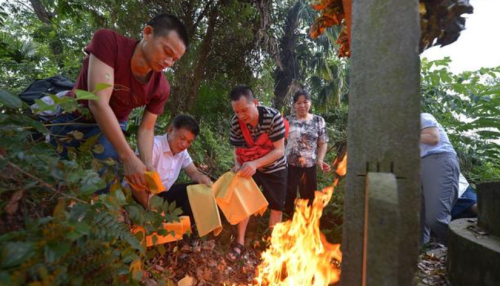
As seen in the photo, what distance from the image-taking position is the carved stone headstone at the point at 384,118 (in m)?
1.50

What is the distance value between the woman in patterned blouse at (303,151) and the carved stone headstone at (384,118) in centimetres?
276

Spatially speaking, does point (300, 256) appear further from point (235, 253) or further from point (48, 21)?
point (48, 21)

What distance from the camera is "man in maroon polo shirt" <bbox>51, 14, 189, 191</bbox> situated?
6.74ft

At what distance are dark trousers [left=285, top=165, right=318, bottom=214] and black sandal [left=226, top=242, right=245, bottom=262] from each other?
1.12 metres

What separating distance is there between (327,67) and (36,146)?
13.7 meters

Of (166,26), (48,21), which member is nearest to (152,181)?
(166,26)

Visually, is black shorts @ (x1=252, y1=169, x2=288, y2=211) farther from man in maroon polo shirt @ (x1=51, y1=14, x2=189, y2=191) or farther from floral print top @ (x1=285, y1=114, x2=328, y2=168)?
man in maroon polo shirt @ (x1=51, y1=14, x2=189, y2=191)

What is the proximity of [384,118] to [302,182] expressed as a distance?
2.95 meters

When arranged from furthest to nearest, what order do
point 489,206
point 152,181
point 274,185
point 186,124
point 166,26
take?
point 274,185 < point 186,124 < point 489,206 < point 166,26 < point 152,181

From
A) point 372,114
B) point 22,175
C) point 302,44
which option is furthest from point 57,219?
point 302,44

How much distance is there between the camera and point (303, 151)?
14.5 ft

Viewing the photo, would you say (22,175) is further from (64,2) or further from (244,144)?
(64,2)

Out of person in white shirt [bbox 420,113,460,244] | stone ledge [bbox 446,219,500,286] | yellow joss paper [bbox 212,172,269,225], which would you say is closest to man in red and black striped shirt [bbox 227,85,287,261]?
yellow joss paper [bbox 212,172,269,225]

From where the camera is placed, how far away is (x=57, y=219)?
1.08 metres
